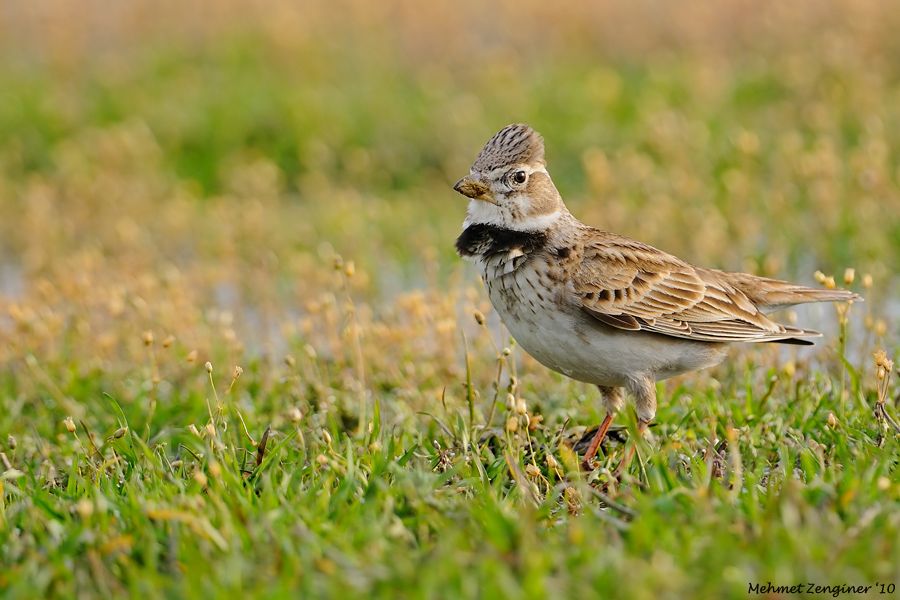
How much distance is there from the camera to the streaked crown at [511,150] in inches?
223

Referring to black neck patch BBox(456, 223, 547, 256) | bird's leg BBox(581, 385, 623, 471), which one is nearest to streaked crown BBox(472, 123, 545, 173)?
black neck patch BBox(456, 223, 547, 256)

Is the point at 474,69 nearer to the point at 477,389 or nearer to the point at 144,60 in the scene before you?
the point at 144,60

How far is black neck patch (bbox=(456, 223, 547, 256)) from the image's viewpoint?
5531 millimetres

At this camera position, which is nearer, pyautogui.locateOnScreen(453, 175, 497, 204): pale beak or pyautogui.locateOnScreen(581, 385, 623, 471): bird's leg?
pyautogui.locateOnScreen(581, 385, 623, 471): bird's leg

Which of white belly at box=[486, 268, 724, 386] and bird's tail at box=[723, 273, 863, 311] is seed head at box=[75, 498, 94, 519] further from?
bird's tail at box=[723, 273, 863, 311]

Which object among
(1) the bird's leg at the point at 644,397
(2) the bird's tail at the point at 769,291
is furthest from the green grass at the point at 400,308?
(2) the bird's tail at the point at 769,291

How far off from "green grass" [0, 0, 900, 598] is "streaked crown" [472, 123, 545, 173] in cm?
77

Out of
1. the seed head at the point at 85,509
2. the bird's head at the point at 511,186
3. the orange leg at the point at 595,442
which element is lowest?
the orange leg at the point at 595,442

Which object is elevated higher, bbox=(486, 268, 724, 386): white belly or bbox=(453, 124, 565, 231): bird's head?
bbox=(453, 124, 565, 231): bird's head

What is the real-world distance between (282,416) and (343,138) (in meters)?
6.55

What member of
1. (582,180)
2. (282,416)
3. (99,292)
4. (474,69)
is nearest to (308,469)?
(282,416)

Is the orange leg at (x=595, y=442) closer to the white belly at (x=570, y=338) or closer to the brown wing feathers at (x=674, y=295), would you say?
the white belly at (x=570, y=338)

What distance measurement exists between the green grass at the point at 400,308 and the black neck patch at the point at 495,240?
38 cm

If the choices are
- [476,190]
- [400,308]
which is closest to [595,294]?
[476,190]
